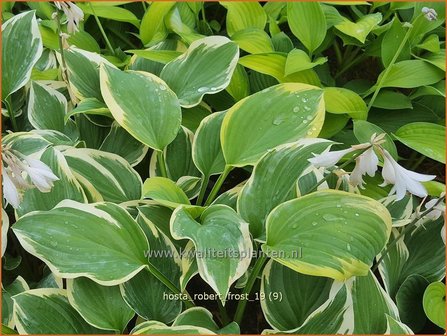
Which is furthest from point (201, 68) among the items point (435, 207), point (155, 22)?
point (435, 207)

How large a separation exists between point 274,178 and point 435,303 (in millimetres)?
398

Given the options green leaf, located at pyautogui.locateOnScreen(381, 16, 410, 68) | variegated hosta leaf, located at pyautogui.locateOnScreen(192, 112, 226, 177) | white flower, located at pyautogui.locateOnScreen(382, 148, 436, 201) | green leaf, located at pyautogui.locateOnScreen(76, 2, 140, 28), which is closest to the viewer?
white flower, located at pyautogui.locateOnScreen(382, 148, 436, 201)

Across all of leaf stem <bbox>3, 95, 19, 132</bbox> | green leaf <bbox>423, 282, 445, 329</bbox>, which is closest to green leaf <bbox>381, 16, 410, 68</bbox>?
green leaf <bbox>423, 282, 445, 329</bbox>

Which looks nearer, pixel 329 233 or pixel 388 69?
pixel 329 233

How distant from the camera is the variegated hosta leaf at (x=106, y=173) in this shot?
1.31m

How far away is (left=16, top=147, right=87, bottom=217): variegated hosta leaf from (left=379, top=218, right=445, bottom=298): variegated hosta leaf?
0.66m

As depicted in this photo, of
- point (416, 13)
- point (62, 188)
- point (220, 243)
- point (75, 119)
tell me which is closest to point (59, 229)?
point (62, 188)

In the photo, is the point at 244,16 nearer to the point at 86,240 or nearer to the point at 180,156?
the point at 180,156

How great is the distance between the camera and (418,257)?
4.21 ft

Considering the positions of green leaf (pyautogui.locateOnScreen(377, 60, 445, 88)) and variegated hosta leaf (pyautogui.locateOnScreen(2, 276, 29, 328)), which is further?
green leaf (pyautogui.locateOnScreen(377, 60, 445, 88))

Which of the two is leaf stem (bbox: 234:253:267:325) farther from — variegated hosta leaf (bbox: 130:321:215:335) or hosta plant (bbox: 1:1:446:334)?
variegated hosta leaf (bbox: 130:321:215:335)

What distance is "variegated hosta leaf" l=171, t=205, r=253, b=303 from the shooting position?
1.04m

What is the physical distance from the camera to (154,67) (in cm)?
154

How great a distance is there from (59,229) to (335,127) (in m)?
0.72
